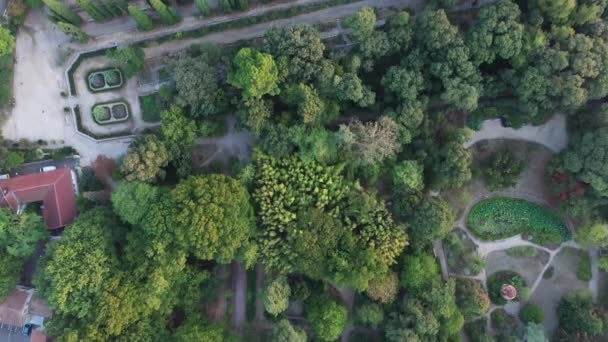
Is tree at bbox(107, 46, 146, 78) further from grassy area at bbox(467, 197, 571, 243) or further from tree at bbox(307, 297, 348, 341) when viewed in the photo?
grassy area at bbox(467, 197, 571, 243)

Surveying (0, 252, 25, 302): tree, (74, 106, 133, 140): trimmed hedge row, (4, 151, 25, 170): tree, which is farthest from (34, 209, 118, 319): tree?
(4, 151, 25, 170): tree

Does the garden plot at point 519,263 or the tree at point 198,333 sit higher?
the garden plot at point 519,263

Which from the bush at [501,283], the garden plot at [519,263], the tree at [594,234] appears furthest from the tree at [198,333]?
the tree at [594,234]

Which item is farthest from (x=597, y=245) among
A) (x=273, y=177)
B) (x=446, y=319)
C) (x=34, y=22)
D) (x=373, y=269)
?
(x=34, y=22)

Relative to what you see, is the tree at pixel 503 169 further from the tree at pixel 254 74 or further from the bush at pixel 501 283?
the tree at pixel 254 74

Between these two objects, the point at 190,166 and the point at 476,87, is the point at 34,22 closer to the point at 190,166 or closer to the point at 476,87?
the point at 190,166

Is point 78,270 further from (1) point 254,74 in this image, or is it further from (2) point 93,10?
(2) point 93,10
